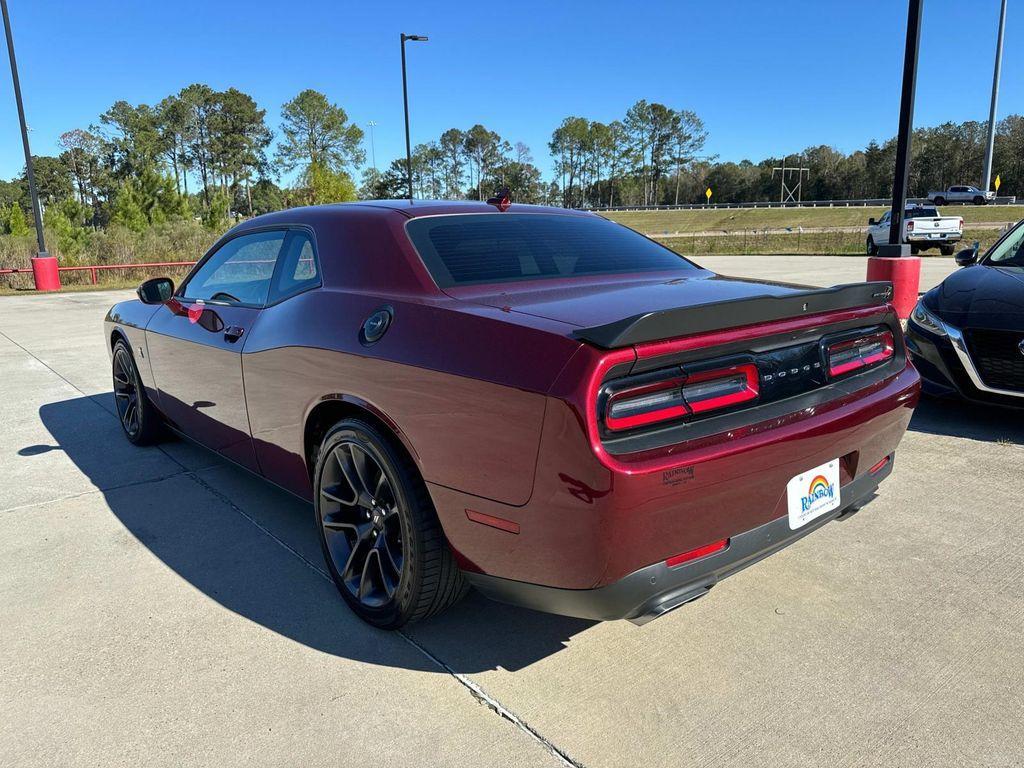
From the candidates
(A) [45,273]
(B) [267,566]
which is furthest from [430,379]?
(A) [45,273]

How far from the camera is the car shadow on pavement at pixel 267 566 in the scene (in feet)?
8.27

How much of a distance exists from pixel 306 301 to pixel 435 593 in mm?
1277

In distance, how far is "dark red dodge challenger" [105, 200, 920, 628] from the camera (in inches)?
→ 74.3

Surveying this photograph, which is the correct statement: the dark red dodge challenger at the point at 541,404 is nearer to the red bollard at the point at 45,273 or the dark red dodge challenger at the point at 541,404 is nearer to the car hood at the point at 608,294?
the car hood at the point at 608,294

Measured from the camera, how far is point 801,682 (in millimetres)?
2262

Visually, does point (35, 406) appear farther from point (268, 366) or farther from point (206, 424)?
point (268, 366)

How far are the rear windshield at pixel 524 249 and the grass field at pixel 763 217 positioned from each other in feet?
176

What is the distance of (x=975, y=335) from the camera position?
15.0 feet

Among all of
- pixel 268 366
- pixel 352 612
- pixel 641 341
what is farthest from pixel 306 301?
pixel 641 341

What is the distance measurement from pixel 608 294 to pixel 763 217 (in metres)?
78.4

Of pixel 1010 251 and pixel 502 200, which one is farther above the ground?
pixel 502 200

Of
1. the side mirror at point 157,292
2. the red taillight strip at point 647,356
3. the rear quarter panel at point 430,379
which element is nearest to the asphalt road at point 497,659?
the rear quarter panel at point 430,379

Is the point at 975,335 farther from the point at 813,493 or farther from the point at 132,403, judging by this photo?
the point at 132,403

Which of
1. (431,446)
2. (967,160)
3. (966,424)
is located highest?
(967,160)
